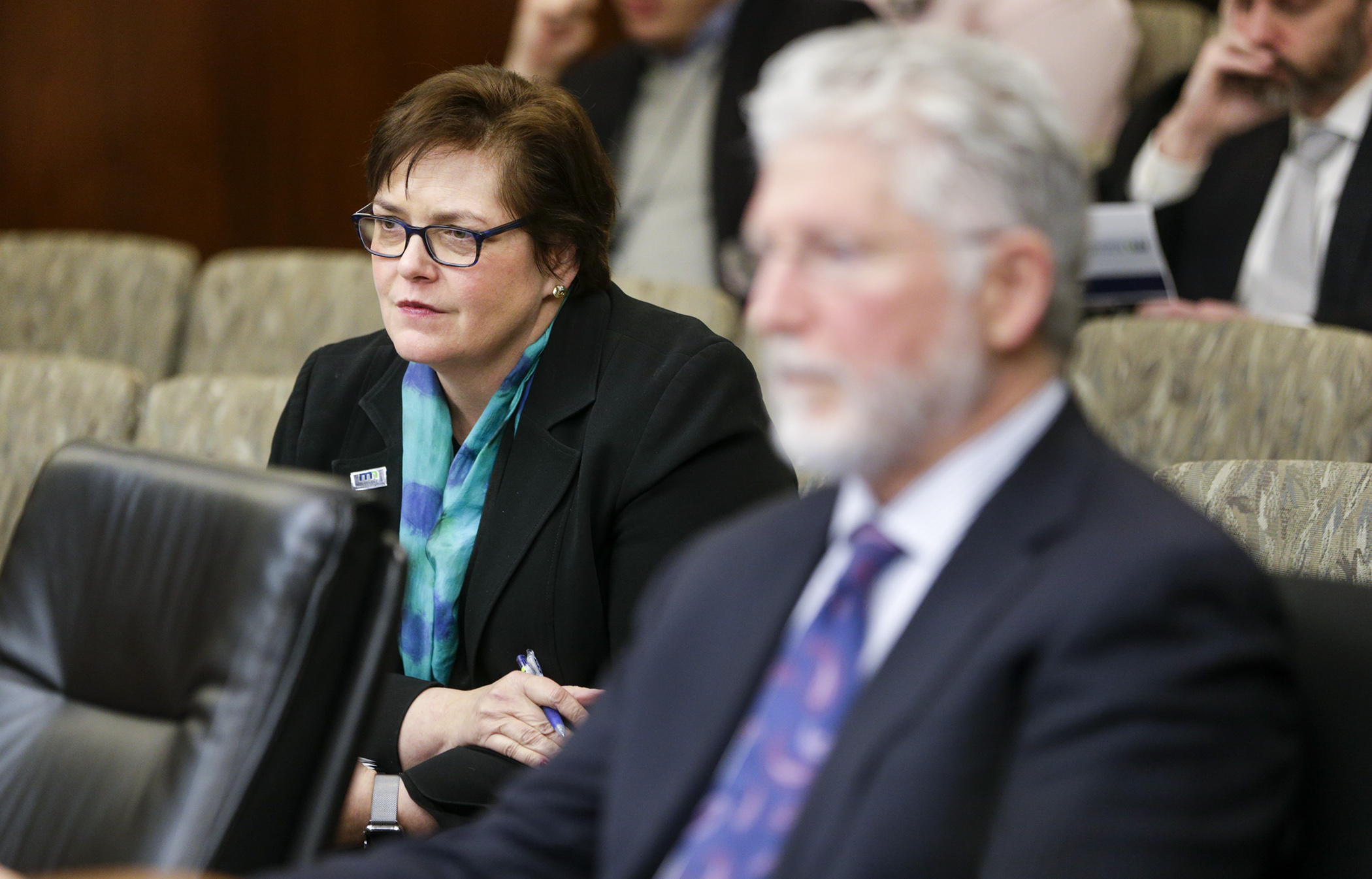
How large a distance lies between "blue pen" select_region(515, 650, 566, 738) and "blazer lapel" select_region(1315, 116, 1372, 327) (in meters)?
1.89

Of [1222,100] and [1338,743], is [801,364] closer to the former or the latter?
[1338,743]

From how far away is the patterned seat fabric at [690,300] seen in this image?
283 cm

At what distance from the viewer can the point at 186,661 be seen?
50.0 inches

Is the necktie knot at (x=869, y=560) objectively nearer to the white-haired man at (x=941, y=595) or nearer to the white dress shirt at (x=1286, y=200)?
the white-haired man at (x=941, y=595)

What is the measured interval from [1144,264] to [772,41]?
3.92 feet

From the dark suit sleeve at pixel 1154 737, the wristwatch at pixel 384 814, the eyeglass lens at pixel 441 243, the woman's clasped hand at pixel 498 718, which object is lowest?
the wristwatch at pixel 384 814

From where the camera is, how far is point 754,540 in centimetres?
115

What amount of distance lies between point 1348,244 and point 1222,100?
630mm

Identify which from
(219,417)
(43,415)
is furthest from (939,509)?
(43,415)

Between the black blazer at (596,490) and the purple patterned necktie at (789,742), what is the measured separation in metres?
0.77

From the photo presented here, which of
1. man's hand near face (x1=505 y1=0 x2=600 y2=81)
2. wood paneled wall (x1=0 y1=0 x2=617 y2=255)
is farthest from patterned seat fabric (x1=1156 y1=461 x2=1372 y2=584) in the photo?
wood paneled wall (x1=0 y1=0 x2=617 y2=255)

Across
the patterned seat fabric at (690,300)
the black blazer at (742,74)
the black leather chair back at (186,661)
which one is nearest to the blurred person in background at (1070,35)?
the black blazer at (742,74)

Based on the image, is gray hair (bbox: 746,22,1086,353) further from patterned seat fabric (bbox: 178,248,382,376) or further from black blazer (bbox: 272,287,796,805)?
patterned seat fabric (bbox: 178,248,382,376)

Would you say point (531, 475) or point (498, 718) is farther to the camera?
point (531, 475)
